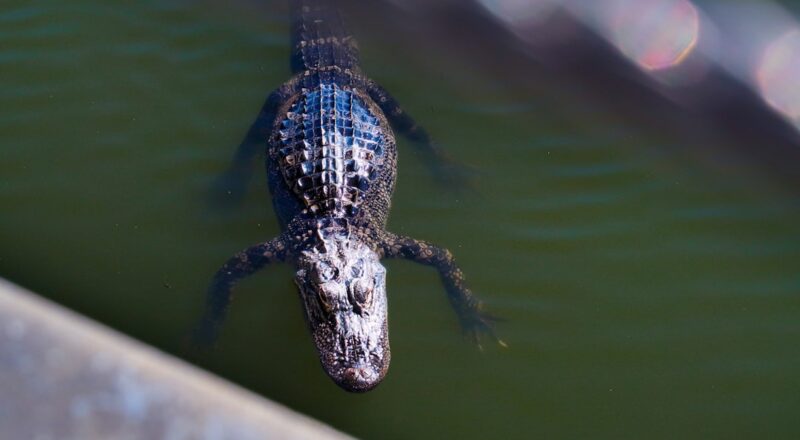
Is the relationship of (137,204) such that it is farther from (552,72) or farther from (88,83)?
(552,72)

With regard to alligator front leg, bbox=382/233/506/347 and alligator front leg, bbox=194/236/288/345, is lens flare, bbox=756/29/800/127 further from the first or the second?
alligator front leg, bbox=194/236/288/345

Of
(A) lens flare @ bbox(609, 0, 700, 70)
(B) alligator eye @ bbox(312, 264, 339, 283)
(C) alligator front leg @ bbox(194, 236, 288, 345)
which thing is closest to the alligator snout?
(B) alligator eye @ bbox(312, 264, 339, 283)

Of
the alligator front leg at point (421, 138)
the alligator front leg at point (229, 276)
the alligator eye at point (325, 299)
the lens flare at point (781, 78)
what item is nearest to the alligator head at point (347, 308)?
the alligator eye at point (325, 299)

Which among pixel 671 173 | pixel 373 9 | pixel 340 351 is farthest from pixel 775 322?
pixel 373 9

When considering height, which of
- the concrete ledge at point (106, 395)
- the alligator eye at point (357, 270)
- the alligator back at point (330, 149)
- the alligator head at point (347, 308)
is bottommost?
the alligator head at point (347, 308)

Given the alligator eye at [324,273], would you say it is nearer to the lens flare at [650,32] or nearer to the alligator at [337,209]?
the alligator at [337,209]

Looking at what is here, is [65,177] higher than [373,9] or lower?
lower

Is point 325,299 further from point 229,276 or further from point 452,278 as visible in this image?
point 452,278
